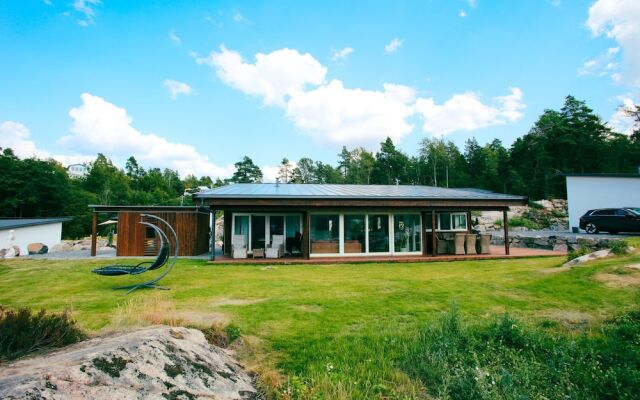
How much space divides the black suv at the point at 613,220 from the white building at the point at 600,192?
2.39m

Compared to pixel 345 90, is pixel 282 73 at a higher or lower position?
lower

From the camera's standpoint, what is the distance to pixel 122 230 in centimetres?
1577

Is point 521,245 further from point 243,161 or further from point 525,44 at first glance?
point 243,161

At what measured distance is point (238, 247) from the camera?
45.2ft

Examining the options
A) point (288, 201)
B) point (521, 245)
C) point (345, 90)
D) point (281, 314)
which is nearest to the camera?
point (281, 314)

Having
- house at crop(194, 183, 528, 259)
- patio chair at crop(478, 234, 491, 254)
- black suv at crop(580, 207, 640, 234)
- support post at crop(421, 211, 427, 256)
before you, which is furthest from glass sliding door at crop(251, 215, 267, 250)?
black suv at crop(580, 207, 640, 234)

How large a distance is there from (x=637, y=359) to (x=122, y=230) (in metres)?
18.1

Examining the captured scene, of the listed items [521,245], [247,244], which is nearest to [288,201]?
[247,244]

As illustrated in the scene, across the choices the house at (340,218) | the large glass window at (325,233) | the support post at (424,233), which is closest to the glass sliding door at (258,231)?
the house at (340,218)

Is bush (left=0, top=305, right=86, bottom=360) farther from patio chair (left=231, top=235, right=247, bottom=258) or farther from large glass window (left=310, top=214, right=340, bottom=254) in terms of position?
large glass window (left=310, top=214, right=340, bottom=254)

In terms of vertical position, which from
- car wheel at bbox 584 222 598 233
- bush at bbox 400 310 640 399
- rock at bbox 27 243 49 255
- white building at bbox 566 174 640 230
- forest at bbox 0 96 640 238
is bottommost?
bush at bbox 400 310 640 399

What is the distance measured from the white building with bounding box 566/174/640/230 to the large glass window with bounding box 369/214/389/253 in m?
13.7

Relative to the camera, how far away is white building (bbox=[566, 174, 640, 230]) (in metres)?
19.6

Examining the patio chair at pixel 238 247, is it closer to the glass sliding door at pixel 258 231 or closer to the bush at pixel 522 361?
the glass sliding door at pixel 258 231
